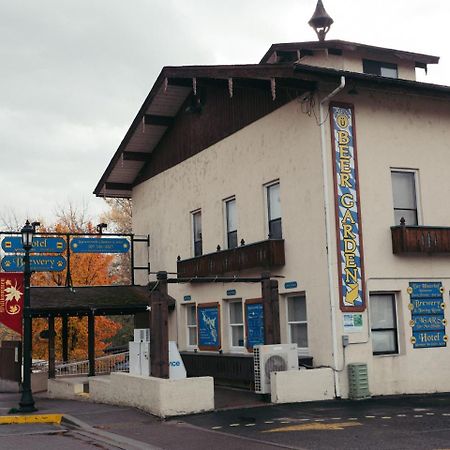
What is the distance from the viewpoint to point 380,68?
2097cm

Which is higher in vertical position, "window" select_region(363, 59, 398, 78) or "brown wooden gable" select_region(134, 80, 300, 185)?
"window" select_region(363, 59, 398, 78)

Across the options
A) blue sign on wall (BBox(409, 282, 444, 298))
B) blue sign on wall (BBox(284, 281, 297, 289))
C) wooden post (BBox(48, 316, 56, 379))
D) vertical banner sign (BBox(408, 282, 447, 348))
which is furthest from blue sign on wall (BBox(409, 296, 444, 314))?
wooden post (BBox(48, 316, 56, 379))

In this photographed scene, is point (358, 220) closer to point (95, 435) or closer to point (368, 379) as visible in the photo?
point (368, 379)

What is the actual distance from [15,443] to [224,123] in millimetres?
11865

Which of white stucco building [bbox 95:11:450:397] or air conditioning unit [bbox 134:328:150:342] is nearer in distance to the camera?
white stucco building [bbox 95:11:450:397]

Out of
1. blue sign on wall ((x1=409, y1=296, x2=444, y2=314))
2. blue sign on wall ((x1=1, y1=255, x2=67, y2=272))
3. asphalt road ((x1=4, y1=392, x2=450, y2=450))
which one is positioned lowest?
asphalt road ((x1=4, y1=392, x2=450, y2=450))

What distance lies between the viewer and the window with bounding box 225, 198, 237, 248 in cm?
2000

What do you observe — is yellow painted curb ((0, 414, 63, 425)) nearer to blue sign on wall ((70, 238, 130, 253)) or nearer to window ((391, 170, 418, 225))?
window ((391, 170, 418, 225))

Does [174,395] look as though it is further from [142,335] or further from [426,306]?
[426,306]

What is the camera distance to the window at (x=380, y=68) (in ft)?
68.2

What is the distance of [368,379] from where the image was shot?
50.1ft

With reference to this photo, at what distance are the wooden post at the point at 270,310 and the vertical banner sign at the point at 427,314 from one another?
335 centimetres

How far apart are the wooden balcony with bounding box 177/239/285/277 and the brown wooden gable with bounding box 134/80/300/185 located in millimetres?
3702

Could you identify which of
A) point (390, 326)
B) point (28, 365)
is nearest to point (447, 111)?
point (390, 326)
